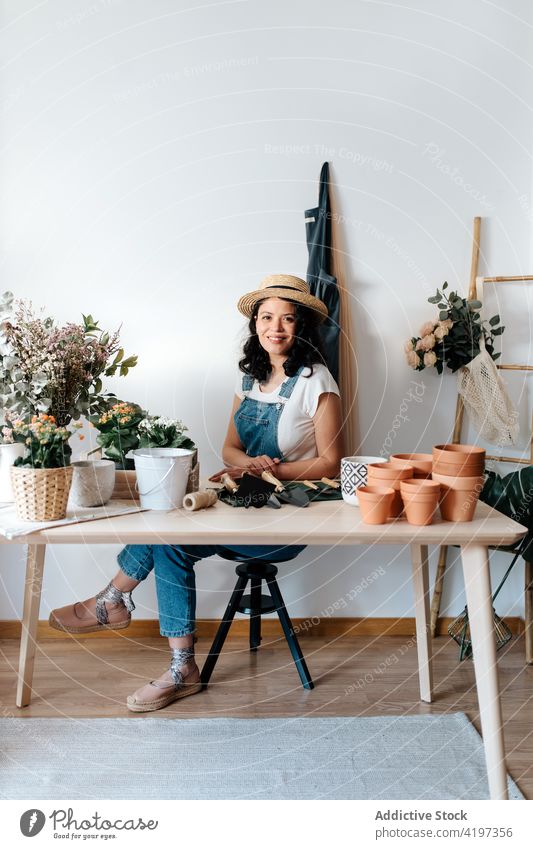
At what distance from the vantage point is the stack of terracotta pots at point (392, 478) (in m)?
1.72

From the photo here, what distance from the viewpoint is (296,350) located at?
8.53ft

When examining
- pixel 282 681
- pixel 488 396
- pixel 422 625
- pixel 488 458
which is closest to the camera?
pixel 422 625

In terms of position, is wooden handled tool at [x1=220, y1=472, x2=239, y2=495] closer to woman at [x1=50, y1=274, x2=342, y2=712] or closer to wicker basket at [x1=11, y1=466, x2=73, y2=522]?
woman at [x1=50, y1=274, x2=342, y2=712]

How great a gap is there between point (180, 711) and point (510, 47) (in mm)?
2576

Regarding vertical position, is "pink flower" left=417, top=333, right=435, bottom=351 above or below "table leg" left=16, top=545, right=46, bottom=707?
above

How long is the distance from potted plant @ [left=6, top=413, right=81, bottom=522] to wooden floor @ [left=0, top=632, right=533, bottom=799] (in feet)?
2.84

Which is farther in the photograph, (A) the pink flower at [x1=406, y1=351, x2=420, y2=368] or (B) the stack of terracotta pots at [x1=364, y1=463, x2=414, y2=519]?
(A) the pink flower at [x1=406, y1=351, x2=420, y2=368]

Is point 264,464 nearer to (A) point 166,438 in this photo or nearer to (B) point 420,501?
(A) point 166,438

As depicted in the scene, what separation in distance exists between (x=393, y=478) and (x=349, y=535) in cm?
21

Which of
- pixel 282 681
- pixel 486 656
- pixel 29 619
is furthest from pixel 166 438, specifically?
pixel 282 681

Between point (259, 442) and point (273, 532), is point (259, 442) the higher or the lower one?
the higher one

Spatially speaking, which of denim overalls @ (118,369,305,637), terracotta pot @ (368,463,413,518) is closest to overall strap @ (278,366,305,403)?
denim overalls @ (118,369,305,637)

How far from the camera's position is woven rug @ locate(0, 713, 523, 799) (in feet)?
6.12

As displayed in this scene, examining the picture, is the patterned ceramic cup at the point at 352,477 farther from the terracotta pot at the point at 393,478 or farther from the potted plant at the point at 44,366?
the potted plant at the point at 44,366
